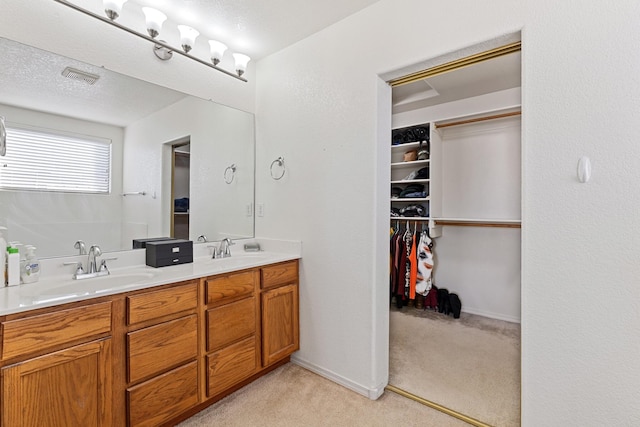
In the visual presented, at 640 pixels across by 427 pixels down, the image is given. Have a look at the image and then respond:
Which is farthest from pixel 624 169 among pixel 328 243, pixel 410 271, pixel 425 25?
pixel 410 271

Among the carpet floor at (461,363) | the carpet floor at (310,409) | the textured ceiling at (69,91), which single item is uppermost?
the textured ceiling at (69,91)

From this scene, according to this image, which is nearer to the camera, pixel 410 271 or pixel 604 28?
pixel 604 28

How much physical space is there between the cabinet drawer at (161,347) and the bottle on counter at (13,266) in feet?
2.00

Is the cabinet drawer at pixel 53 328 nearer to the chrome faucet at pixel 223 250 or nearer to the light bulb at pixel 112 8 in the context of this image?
the chrome faucet at pixel 223 250

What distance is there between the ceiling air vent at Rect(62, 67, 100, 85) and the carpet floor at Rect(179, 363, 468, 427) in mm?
2017

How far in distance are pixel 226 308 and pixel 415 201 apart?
8.39 ft

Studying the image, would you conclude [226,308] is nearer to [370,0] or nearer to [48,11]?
[48,11]

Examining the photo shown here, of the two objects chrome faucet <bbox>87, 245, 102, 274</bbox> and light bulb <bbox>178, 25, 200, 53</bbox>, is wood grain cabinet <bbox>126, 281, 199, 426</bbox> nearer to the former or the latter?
chrome faucet <bbox>87, 245, 102, 274</bbox>

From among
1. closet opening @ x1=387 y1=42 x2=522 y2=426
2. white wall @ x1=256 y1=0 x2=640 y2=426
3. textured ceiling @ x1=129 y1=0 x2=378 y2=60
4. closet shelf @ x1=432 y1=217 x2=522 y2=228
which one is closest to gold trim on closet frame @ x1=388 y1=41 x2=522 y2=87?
white wall @ x1=256 y1=0 x2=640 y2=426

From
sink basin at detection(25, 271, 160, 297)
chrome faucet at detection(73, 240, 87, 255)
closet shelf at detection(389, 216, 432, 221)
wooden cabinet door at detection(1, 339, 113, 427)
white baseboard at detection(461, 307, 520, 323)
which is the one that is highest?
closet shelf at detection(389, 216, 432, 221)

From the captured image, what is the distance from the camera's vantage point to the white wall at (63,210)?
62.2 inches

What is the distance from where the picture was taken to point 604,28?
124cm

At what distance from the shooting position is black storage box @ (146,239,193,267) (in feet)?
6.25

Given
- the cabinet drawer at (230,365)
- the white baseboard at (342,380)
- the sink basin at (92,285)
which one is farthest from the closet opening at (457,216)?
the sink basin at (92,285)
